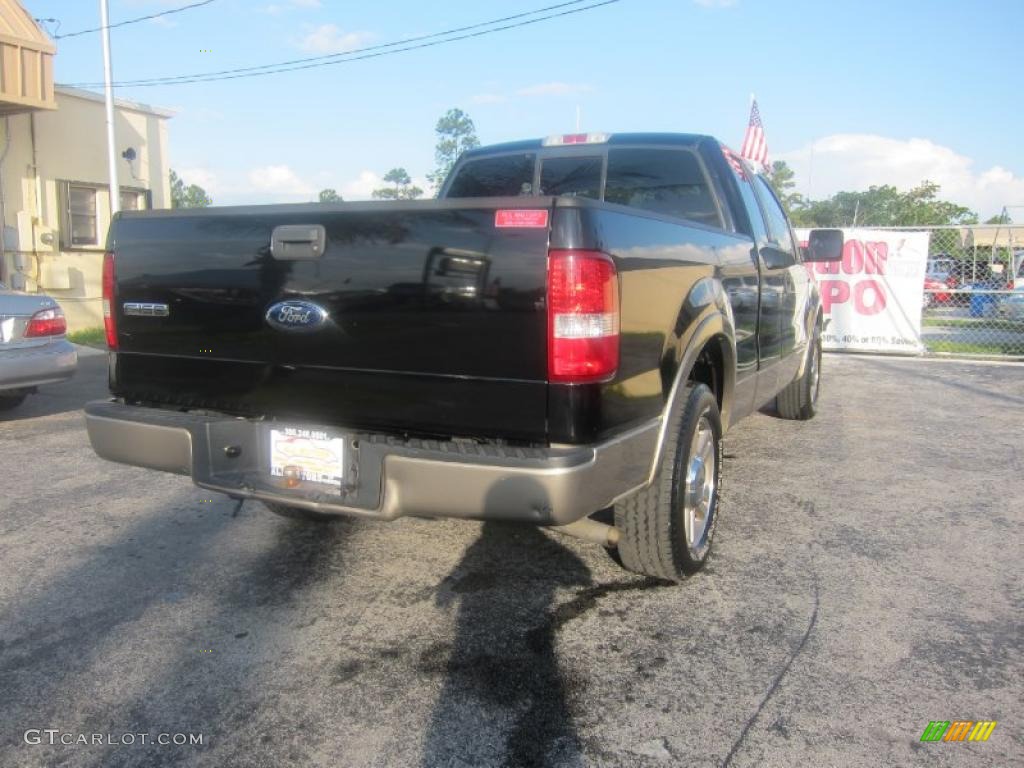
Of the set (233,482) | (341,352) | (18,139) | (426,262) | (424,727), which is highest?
(18,139)

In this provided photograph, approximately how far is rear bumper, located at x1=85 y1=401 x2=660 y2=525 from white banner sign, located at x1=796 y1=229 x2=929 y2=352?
10.3 meters

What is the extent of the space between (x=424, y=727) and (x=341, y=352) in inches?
48.7

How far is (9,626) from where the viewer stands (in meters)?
3.08

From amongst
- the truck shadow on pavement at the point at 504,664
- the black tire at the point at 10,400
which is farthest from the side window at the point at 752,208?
the black tire at the point at 10,400

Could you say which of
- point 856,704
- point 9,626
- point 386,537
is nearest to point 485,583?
point 386,537

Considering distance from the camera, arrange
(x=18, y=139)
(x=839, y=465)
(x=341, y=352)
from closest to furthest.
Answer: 1. (x=341, y=352)
2. (x=839, y=465)
3. (x=18, y=139)

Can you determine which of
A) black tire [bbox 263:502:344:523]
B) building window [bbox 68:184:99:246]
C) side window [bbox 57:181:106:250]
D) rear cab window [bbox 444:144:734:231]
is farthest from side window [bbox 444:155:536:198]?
building window [bbox 68:184:99:246]

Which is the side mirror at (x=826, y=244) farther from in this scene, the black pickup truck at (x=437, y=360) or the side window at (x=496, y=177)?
the black pickup truck at (x=437, y=360)

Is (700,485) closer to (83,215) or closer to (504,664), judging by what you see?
(504,664)

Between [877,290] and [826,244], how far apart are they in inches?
275

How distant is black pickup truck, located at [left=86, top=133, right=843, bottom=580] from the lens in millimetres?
2580

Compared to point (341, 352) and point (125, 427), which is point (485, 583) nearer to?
point (341, 352)

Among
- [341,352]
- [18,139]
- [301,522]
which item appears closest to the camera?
[341,352]

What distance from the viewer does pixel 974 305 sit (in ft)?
52.5
